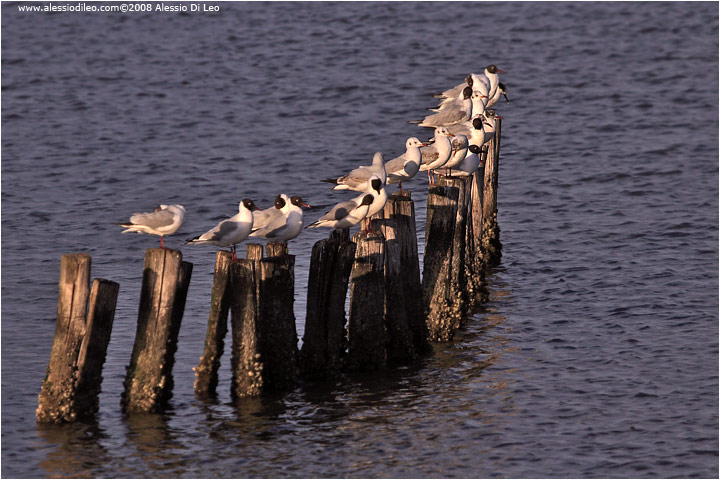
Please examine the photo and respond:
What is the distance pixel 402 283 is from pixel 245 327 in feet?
8.69

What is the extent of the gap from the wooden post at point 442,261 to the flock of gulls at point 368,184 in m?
0.56

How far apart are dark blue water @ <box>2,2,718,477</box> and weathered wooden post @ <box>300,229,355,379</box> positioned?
356 mm

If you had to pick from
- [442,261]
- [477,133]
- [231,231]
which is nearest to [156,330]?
[231,231]

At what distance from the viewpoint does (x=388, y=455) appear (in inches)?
510

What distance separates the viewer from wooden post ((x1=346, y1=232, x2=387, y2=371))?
14.7m

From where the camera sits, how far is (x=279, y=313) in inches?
544

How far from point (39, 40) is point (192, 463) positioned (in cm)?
3207

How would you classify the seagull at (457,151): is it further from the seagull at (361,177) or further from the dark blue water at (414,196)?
the dark blue water at (414,196)

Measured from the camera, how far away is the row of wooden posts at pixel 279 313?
1302 cm

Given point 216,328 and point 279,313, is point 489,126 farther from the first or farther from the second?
point 216,328

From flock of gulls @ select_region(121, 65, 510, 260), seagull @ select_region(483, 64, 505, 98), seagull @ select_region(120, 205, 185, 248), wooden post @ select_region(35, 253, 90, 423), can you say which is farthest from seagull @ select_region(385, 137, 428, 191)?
seagull @ select_region(483, 64, 505, 98)

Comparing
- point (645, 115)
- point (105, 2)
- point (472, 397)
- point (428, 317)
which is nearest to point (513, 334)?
point (428, 317)

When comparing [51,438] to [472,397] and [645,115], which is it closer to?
[472,397]

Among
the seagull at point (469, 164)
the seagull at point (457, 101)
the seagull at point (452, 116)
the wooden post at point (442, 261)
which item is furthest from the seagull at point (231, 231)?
the seagull at point (457, 101)
